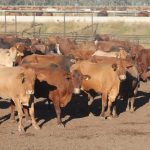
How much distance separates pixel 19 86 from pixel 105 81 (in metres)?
2.61

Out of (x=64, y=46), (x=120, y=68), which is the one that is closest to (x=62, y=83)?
(x=120, y=68)

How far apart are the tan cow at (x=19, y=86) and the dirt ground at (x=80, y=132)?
1.88 ft

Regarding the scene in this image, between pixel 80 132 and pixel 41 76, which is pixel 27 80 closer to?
pixel 41 76

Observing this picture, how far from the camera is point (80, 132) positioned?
1138 cm

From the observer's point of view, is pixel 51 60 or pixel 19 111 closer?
pixel 19 111

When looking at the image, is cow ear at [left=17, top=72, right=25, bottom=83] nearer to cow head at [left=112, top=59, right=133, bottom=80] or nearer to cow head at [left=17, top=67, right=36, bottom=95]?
cow head at [left=17, top=67, right=36, bottom=95]

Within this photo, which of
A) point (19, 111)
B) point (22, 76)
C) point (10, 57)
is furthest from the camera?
point (10, 57)

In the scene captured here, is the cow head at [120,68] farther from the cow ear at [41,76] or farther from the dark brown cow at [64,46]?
the dark brown cow at [64,46]

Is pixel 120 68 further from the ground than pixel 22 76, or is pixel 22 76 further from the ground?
pixel 22 76

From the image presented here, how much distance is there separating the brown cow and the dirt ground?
1.97 ft

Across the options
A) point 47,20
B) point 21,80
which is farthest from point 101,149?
point 47,20

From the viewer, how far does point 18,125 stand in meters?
11.8

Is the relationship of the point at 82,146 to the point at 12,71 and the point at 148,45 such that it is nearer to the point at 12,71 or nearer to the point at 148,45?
the point at 12,71

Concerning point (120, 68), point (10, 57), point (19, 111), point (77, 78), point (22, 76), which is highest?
point (22, 76)
